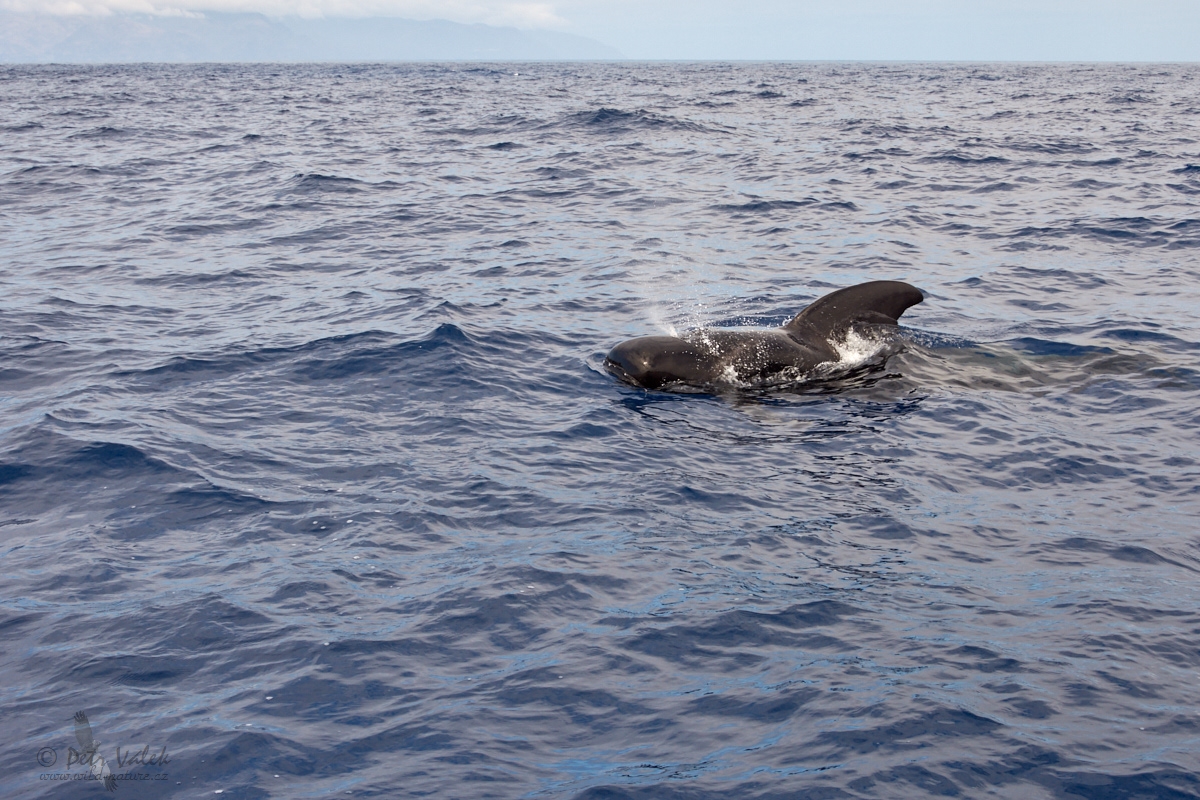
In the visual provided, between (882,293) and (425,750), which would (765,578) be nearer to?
(425,750)

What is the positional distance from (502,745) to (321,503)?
12.1 ft

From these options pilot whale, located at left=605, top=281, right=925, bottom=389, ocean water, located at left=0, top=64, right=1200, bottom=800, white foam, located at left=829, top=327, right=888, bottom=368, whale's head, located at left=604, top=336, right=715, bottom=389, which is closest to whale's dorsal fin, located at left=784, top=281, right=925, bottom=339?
pilot whale, located at left=605, top=281, right=925, bottom=389

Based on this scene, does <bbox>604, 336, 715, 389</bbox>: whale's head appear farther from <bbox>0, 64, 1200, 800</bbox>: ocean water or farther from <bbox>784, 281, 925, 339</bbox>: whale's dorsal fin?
<bbox>784, 281, 925, 339</bbox>: whale's dorsal fin

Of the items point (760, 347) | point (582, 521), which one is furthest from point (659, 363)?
point (582, 521)

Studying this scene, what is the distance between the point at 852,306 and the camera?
41.4 feet

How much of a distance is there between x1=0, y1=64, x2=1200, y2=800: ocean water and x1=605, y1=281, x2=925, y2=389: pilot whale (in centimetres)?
37

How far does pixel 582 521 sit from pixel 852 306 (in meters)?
5.99

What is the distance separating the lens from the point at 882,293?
41.5 ft

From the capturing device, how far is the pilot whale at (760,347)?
1198 centimetres

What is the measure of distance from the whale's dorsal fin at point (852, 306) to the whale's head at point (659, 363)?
1489 mm

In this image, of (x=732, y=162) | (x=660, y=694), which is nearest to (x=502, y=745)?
(x=660, y=694)

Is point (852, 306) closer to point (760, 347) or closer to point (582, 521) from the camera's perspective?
point (760, 347)

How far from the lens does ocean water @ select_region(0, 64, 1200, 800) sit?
5590 mm

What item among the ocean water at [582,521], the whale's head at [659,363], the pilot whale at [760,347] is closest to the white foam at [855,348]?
the pilot whale at [760,347]
